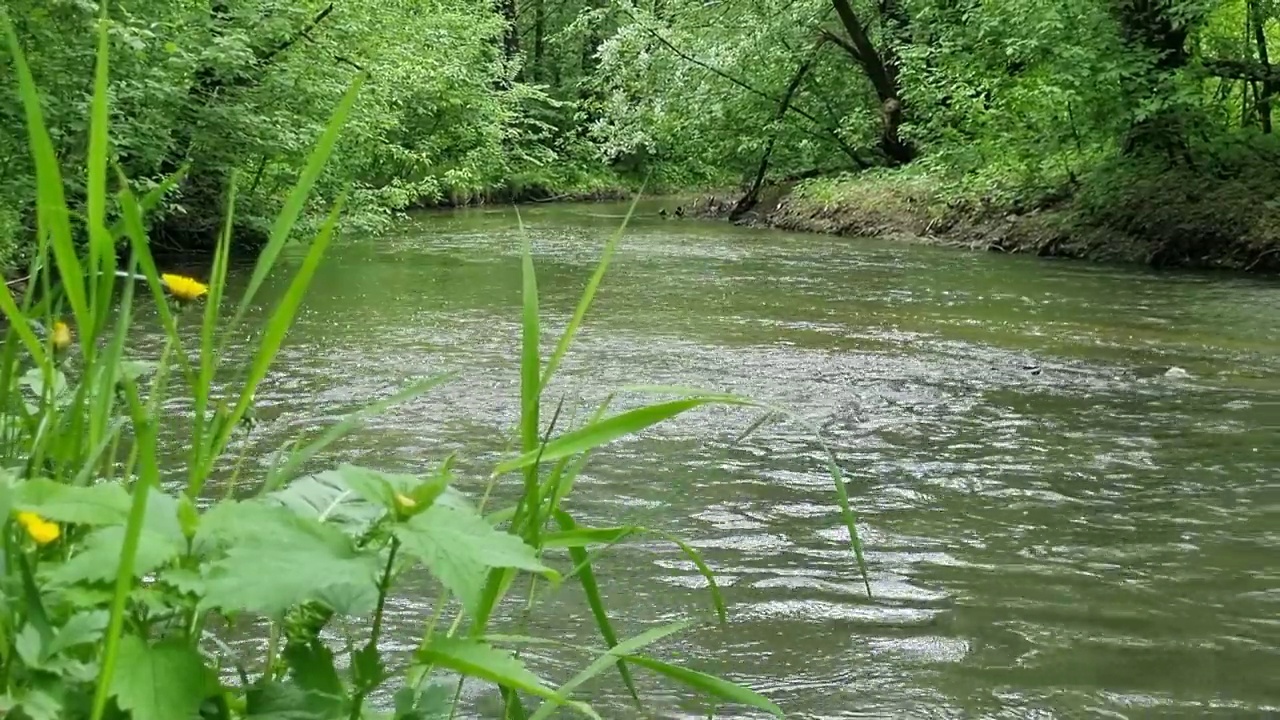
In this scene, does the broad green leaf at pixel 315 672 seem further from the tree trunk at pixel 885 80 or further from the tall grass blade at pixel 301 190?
the tree trunk at pixel 885 80

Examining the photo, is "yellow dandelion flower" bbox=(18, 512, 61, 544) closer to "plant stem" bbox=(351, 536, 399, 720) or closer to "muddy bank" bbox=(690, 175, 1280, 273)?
"plant stem" bbox=(351, 536, 399, 720)

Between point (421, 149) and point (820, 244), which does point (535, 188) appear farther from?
point (820, 244)

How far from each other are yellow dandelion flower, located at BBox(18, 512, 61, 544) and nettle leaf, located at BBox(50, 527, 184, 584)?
0.12ft

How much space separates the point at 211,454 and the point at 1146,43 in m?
13.1

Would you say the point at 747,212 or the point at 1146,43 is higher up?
the point at 1146,43

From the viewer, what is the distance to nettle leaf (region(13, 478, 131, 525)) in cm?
122

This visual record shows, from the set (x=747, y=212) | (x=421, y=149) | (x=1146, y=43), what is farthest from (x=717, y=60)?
(x=1146, y=43)

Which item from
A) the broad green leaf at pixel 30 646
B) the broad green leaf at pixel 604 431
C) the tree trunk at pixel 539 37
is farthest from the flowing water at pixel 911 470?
the tree trunk at pixel 539 37

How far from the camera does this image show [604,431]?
5.10 feet

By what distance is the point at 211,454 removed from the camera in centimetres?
148

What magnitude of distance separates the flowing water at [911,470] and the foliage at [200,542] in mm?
1295

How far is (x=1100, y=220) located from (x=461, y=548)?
13.2 metres

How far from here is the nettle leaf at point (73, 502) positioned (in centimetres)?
122

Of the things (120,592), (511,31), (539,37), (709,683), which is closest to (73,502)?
(120,592)
